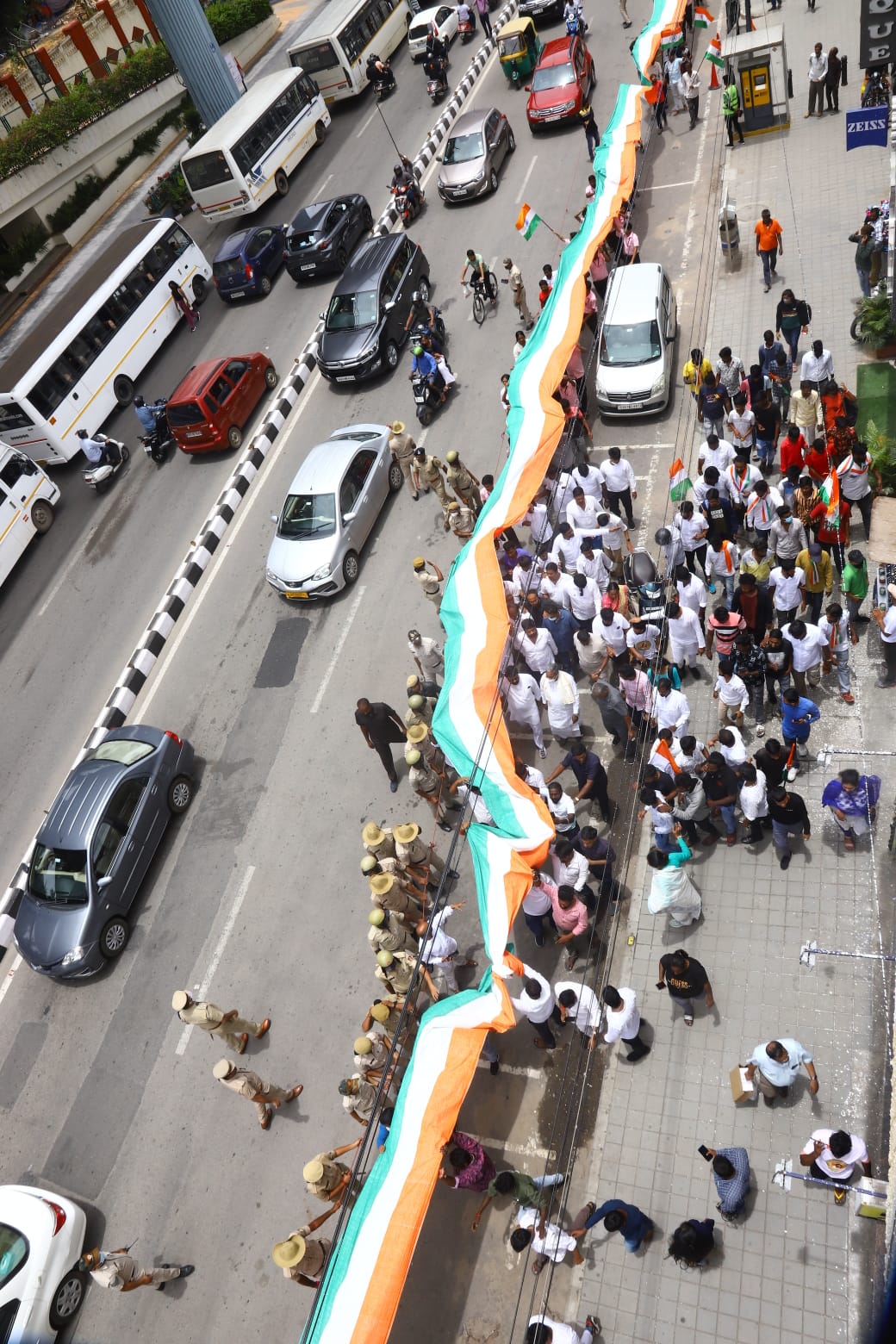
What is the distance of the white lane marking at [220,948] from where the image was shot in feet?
38.6

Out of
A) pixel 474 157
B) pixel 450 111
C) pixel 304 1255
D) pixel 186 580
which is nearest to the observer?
pixel 304 1255

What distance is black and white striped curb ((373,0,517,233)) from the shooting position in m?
25.3

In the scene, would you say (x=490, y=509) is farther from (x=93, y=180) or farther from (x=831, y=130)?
(x=93, y=180)

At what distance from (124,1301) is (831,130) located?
24.8m

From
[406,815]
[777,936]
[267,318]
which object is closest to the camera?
[777,936]

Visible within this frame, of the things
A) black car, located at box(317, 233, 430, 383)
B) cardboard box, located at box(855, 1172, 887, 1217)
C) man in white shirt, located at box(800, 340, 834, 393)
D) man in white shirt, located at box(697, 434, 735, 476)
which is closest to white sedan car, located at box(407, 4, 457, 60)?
black car, located at box(317, 233, 430, 383)

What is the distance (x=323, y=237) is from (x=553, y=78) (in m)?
7.95

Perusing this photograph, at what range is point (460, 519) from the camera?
15.1m

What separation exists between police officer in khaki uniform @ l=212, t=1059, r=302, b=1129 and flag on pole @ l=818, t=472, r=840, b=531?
922 centimetres

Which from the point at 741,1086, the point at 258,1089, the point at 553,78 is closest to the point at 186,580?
the point at 258,1089

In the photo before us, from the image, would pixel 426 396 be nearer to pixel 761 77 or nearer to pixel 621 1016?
pixel 761 77

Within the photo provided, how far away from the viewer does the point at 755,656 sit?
1089 centimetres


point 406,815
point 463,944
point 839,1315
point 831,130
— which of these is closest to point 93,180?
point 831,130

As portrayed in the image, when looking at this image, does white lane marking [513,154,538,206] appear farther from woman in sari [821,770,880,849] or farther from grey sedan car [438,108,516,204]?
woman in sari [821,770,880,849]
